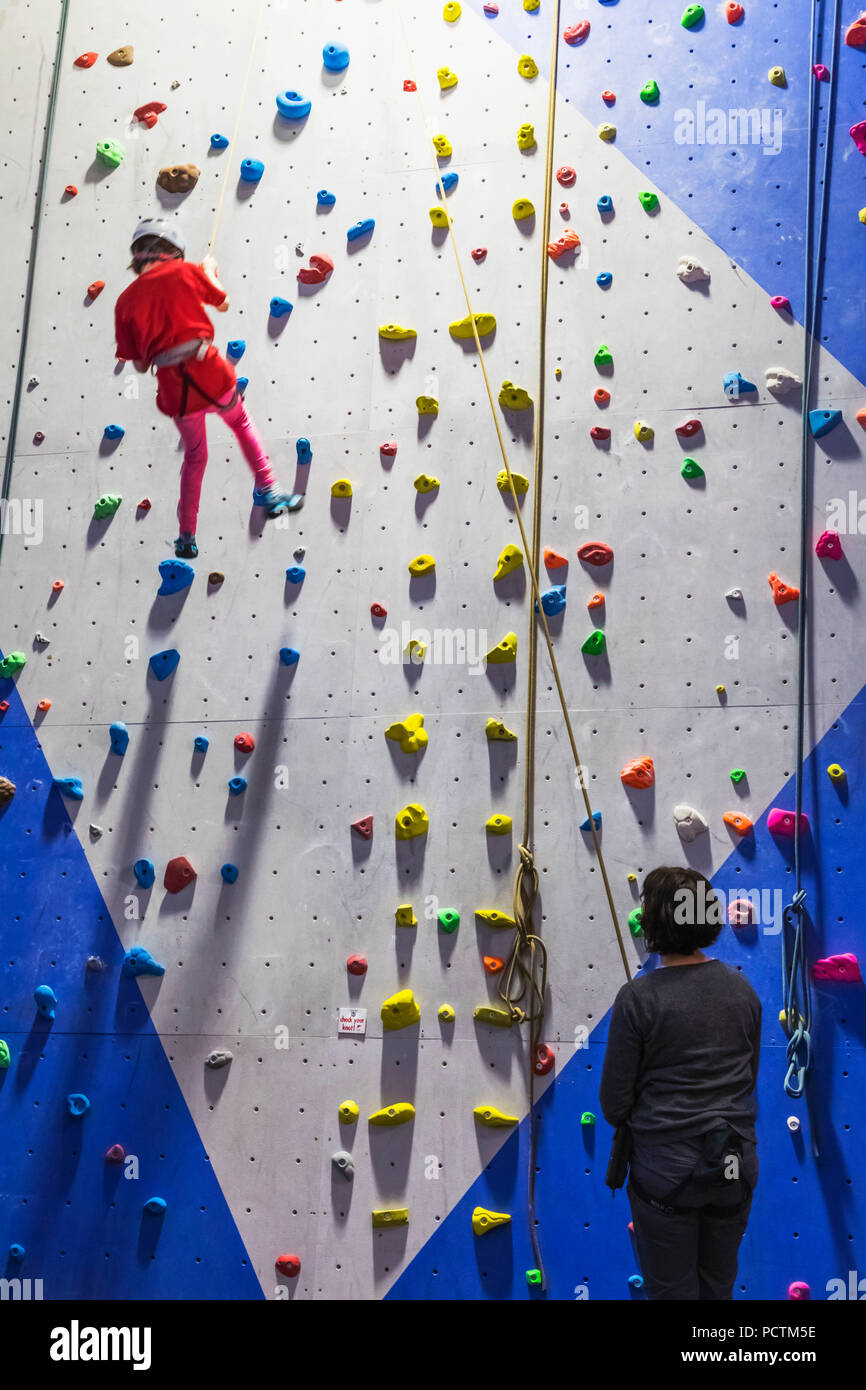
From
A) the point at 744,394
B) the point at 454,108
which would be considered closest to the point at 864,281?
the point at 744,394

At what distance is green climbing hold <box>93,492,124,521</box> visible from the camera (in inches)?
145

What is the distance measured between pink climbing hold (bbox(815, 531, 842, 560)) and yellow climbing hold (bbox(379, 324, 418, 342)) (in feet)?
4.44

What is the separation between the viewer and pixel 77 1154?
329 cm

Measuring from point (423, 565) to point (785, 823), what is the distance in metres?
1.23

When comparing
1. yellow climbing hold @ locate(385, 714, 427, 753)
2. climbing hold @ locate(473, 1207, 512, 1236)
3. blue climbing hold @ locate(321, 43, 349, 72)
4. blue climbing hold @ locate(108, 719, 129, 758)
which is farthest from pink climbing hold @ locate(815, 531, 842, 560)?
blue climbing hold @ locate(321, 43, 349, 72)

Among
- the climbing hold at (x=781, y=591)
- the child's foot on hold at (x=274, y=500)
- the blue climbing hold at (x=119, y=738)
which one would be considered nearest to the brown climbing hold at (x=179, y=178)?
the child's foot on hold at (x=274, y=500)

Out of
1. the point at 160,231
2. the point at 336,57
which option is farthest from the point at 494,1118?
the point at 336,57

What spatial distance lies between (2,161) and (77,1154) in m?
3.25

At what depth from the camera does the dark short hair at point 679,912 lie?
2191 millimetres

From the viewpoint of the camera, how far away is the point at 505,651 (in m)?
3.31

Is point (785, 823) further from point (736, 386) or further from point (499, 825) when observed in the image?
point (736, 386)

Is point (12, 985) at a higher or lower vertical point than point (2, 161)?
lower
